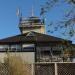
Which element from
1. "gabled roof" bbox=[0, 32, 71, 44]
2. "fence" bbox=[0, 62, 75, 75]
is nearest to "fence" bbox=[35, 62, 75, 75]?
"fence" bbox=[0, 62, 75, 75]

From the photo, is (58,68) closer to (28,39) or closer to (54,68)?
(54,68)

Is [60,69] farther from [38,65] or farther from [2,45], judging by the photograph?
[2,45]

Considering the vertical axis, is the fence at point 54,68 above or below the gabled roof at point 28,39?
below

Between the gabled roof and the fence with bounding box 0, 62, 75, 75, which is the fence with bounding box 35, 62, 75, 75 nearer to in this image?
the fence with bounding box 0, 62, 75, 75

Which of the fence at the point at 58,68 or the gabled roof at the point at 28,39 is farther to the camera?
the gabled roof at the point at 28,39

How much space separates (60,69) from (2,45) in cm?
2212

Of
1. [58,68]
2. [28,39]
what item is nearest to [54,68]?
[58,68]

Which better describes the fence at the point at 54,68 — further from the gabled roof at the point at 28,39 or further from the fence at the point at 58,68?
the gabled roof at the point at 28,39

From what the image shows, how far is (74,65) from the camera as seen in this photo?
1589 cm

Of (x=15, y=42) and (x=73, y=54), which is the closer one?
(x=73, y=54)

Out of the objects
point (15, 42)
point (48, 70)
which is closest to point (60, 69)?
point (48, 70)

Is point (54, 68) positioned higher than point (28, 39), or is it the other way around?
point (28, 39)

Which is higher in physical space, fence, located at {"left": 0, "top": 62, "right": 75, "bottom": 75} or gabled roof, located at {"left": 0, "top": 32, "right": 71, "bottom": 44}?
gabled roof, located at {"left": 0, "top": 32, "right": 71, "bottom": 44}

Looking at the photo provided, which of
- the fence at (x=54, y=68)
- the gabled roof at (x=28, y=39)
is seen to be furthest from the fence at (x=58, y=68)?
the gabled roof at (x=28, y=39)
